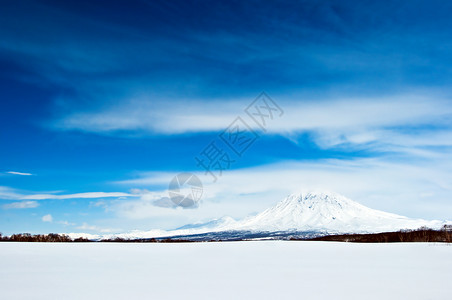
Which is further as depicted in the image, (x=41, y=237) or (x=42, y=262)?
(x=41, y=237)

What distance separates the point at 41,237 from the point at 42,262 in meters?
14.0

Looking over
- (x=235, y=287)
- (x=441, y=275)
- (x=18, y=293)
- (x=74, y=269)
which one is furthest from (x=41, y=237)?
(x=441, y=275)

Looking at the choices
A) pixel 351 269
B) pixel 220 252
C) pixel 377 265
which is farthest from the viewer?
pixel 220 252

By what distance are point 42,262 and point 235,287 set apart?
9.70 meters

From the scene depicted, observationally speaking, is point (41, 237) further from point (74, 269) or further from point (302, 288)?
point (302, 288)

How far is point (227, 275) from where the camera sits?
13.2m

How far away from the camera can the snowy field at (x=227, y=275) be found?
986 centimetres

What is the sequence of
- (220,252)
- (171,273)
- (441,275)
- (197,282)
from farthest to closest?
(220,252), (171,273), (441,275), (197,282)

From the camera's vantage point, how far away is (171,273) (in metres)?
13.7

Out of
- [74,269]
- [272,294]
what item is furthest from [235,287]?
[74,269]

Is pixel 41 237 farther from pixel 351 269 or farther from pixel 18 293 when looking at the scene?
pixel 351 269

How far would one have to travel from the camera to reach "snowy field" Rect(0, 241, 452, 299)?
32.3 feet

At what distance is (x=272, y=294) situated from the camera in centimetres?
984

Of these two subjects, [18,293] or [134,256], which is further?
[134,256]
